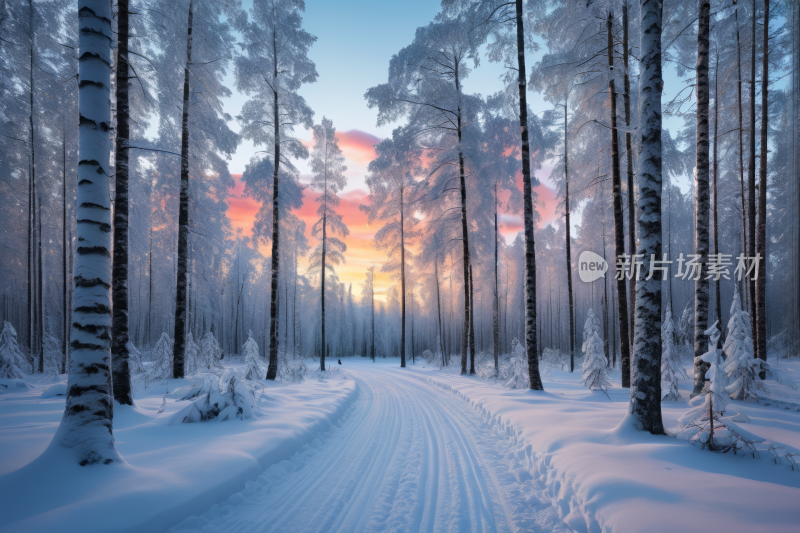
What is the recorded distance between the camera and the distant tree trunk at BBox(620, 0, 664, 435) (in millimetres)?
5031

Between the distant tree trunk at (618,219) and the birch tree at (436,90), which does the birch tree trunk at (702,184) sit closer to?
the distant tree trunk at (618,219)

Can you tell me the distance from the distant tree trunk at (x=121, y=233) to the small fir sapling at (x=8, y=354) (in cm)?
925

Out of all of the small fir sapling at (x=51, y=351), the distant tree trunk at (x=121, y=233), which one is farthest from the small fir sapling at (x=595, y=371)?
the small fir sapling at (x=51, y=351)

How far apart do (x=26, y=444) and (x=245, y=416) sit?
120 inches

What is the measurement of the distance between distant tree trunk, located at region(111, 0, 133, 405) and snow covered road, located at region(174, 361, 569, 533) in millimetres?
4794

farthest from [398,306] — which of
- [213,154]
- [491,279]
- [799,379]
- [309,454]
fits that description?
[309,454]

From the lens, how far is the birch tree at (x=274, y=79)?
12.9 m

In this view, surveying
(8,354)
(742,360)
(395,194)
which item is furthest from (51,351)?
(742,360)

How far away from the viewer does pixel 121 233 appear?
23.0 ft

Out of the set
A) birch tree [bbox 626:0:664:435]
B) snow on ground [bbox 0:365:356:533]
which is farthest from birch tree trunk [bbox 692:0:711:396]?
snow on ground [bbox 0:365:356:533]

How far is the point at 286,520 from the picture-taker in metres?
3.26

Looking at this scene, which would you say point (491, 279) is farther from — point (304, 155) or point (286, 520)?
point (286, 520)

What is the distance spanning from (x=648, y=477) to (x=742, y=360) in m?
6.73

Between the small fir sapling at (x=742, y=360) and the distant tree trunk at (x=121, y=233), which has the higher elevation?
the distant tree trunk at (x=121, y=233)
